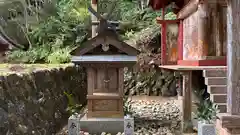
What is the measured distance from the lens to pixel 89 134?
7.71m

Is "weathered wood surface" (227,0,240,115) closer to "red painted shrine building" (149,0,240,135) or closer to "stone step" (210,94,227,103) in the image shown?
"red painted shrine building" (149,0,240,135)

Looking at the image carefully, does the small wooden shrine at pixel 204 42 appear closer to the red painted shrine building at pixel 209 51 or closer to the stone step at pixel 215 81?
the red painted shrine building at pixel 209 51

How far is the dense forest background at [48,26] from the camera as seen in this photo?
14516 mm

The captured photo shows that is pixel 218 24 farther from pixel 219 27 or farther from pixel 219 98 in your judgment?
pixel 219 98

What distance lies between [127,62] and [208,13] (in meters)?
2.37

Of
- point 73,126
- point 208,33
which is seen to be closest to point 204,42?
point 208,33

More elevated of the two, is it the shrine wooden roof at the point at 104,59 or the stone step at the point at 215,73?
the shrine wooden roof at the point at 104,59

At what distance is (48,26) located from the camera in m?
16.3

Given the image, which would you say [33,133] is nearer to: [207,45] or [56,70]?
[56,70]

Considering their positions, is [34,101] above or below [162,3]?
below

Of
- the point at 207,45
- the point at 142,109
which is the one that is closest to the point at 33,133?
the point at 207,45

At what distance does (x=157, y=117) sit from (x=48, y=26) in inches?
346

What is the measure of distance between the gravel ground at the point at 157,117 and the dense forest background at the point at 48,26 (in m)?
4.09

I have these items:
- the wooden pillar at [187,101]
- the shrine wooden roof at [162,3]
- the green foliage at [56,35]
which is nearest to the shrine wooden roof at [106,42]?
the wooden pillar at [187,101]
